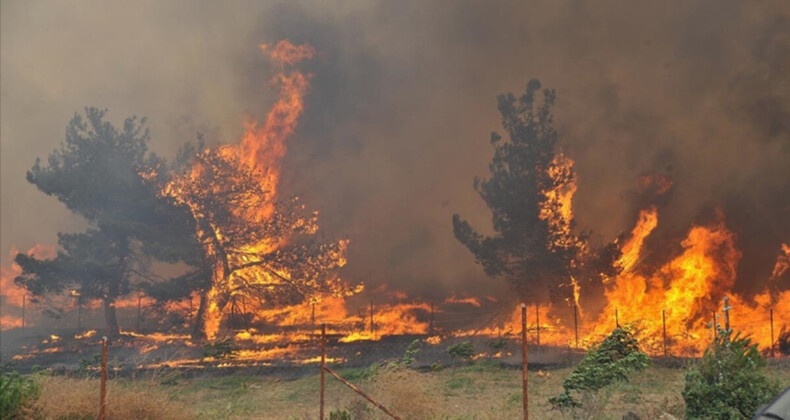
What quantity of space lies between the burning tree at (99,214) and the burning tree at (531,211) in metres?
19.7

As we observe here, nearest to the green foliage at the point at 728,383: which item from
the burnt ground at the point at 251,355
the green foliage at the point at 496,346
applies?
the burnt ground at the point at 251,355

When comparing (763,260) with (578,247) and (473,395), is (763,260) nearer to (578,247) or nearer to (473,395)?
(578,247)

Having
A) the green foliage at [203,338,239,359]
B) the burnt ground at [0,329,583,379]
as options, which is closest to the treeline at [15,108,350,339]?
the burnt ground at [0,329,583,379]

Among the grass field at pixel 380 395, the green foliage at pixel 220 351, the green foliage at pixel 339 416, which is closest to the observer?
the grass field at pixel 380 395

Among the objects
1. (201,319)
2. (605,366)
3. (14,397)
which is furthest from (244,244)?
(605,366)

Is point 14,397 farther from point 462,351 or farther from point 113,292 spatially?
point 113,292

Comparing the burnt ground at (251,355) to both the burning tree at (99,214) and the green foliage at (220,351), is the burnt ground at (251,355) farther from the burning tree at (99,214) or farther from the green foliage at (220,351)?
the burning tree at (99,214)

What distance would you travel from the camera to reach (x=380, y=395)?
13914mm

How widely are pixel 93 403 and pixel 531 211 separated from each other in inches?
1076

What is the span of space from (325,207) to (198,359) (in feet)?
55.5

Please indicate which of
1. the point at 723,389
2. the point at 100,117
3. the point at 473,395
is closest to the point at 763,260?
the point at 473,395

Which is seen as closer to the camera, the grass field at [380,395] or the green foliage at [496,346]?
the grass field at [380,395]

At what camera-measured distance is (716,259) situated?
34062mm

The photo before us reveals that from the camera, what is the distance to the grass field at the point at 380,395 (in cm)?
1265
